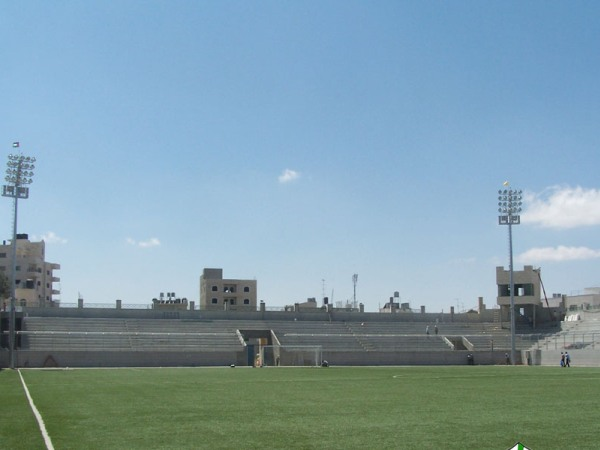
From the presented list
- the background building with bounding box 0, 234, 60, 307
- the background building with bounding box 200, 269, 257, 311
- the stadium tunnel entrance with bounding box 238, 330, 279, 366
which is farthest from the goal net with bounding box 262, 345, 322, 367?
the background building with bounding box 0, 234, 60, 307

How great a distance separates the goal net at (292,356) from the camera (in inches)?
2854

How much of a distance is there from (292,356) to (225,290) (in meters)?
57.5

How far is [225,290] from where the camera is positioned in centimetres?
12912

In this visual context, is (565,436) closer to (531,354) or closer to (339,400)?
(339,400)

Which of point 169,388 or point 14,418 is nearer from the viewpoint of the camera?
point 14,418

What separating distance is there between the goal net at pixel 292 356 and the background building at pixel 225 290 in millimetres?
53115

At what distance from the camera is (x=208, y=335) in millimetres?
79375

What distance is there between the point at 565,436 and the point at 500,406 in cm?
658

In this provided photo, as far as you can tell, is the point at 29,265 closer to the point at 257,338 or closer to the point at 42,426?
the point at 257,338

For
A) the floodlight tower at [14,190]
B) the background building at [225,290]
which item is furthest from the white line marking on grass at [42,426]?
the background building at [225,290]

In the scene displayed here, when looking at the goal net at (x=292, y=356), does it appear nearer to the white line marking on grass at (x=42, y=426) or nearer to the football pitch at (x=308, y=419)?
the football pitch at (x=308, y=419)

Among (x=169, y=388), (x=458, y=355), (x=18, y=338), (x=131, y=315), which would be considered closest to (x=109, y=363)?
(x=18, y=338)

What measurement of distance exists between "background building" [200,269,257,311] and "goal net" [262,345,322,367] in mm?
53115

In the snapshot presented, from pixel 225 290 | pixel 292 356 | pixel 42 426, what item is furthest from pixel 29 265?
pixel 42 426
